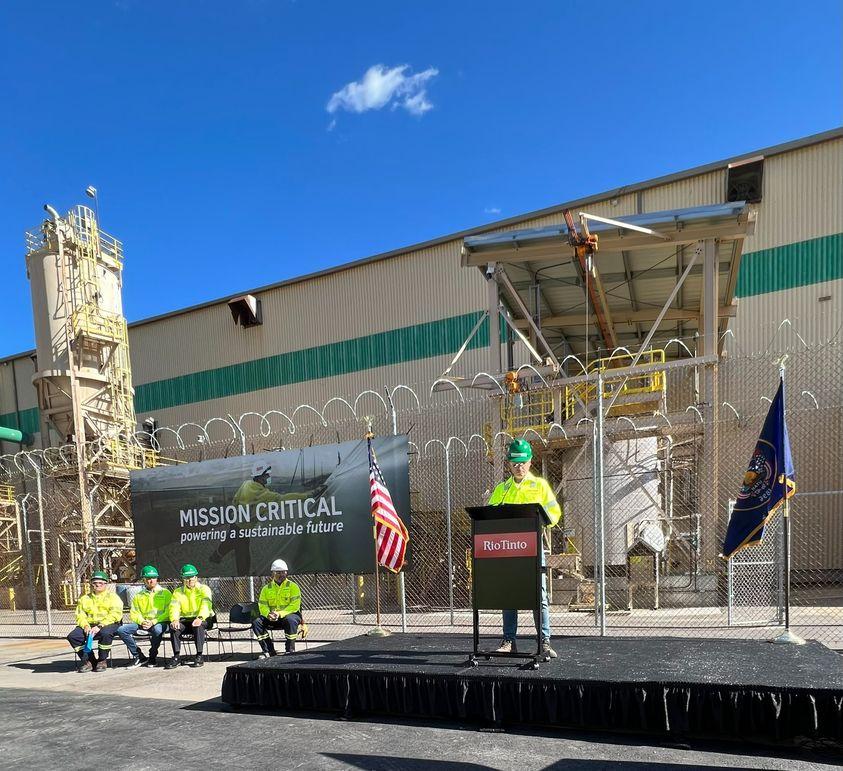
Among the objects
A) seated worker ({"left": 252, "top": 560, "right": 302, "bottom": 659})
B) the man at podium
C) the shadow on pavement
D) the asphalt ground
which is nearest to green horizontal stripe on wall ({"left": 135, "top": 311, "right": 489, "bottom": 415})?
seated worker ({"left": 252, "top": 560, "right": 302, "bottom": 659})

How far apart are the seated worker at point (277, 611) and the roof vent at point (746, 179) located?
14.9 meters

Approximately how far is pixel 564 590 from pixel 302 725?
785cm

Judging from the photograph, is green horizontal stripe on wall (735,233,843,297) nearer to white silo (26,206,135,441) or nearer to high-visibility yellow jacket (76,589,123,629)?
high-visibility yellow jacket (76,589,123,629)

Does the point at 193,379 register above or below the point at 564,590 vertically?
above

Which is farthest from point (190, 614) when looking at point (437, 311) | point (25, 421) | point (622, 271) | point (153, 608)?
point (25, 421)

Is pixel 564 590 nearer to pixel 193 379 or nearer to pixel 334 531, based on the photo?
pixel 334 531

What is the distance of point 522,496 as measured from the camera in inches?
234

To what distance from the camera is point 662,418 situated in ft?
41.7

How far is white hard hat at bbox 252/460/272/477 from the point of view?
11.9m

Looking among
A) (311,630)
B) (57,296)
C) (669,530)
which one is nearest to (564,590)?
(669,530)

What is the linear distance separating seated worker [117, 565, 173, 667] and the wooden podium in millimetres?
5320

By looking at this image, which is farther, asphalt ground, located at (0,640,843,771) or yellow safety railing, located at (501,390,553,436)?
yellow safety railing, located at (501,390,553,436)

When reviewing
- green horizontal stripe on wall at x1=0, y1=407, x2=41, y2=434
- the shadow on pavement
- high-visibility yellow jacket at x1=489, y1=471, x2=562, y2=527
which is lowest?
the shadow on pavement

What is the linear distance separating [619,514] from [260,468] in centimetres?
706
